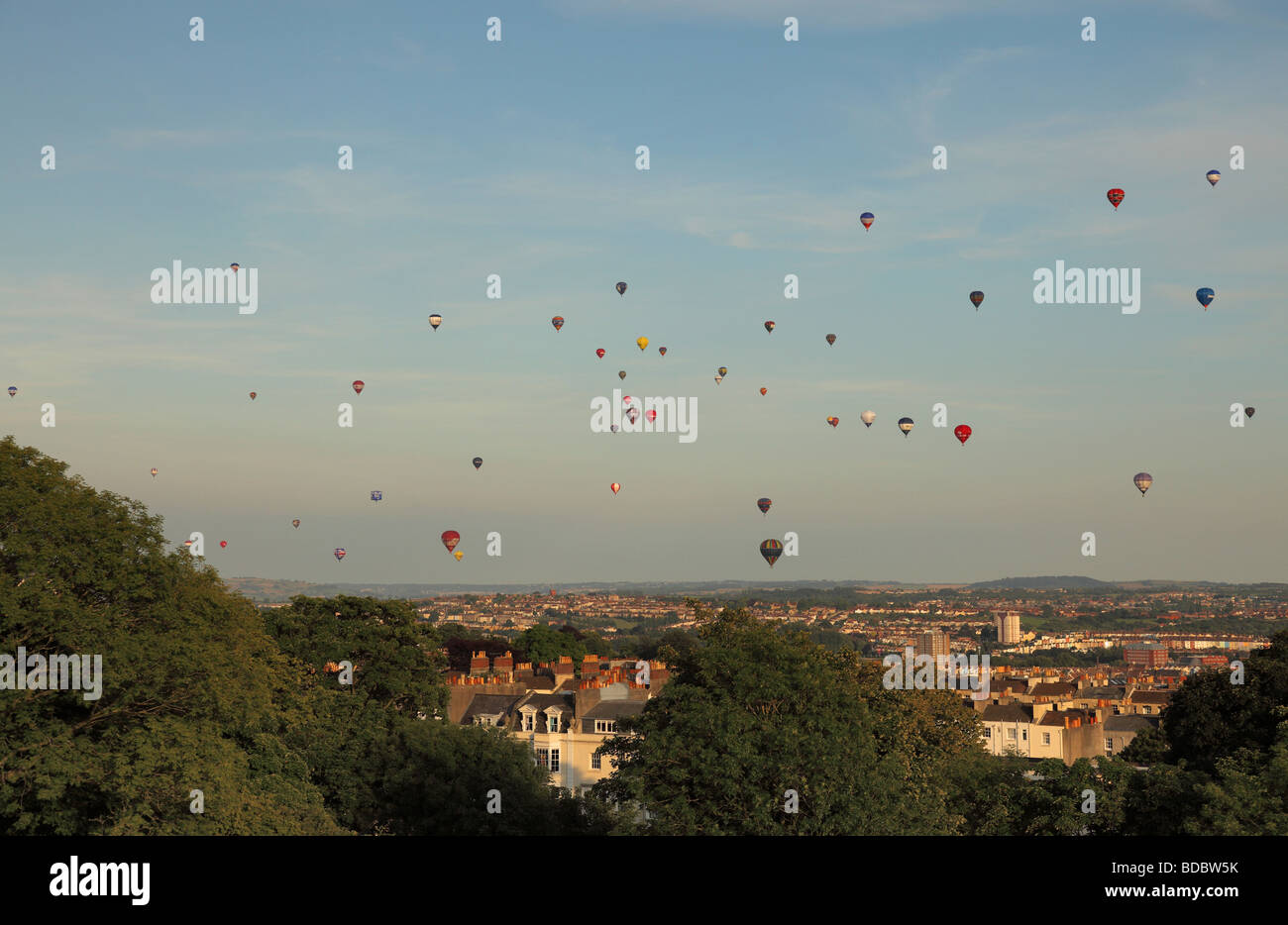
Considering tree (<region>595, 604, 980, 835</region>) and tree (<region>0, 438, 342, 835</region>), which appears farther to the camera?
tree (<region>595, 604, 980, 835</region>)

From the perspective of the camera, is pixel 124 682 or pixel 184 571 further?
pixel 184 571

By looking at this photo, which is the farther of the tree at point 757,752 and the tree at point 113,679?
the tree at point 757,752

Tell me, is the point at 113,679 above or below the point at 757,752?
above

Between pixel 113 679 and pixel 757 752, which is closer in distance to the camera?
pixel 113 679
